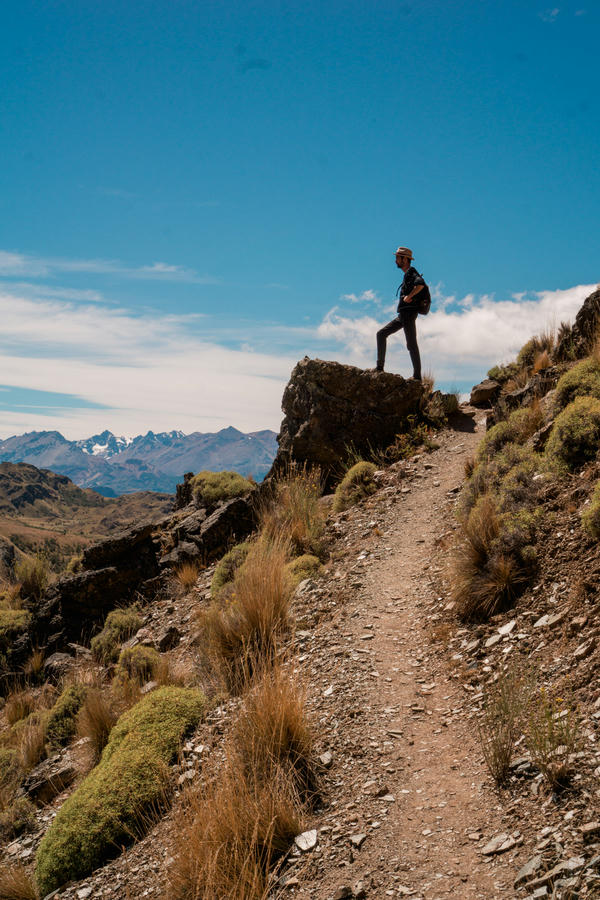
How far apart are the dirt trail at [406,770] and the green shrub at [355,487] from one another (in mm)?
3319

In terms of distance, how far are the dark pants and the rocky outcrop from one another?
3.02m

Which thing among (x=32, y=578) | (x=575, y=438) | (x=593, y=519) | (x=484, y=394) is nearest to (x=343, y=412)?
(x=484, y=394)

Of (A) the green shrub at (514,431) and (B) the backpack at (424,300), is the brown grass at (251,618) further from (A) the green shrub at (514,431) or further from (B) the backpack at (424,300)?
(B) the backpack at (424,300)

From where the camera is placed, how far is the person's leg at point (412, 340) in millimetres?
11953

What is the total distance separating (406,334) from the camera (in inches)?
484

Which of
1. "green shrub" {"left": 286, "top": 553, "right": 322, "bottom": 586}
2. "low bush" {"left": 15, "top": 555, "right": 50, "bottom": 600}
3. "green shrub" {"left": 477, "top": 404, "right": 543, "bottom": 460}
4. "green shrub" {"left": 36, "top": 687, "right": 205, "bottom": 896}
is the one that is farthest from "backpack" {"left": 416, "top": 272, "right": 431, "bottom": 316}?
"low bush" {"left": 15, "top": 555, "right": 50, "bottom": 600}

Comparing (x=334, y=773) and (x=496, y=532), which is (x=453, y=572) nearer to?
(x=496, y=532)

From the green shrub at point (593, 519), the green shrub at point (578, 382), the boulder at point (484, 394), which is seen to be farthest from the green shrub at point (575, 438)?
the boulder at point (484, 394)

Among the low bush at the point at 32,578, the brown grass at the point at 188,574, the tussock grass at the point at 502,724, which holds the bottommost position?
the low bush at the point at 32,578

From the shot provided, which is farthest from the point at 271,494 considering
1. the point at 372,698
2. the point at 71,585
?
the point at 372,698

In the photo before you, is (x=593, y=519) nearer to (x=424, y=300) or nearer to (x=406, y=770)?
(x=406, y=770)

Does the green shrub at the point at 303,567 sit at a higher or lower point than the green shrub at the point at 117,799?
higher

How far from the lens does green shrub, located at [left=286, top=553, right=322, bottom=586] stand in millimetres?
7812

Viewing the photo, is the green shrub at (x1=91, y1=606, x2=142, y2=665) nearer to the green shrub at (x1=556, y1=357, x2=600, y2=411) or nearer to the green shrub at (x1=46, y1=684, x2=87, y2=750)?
the green shrub at (x1=46, y1=684, x2=87, y2=750)
